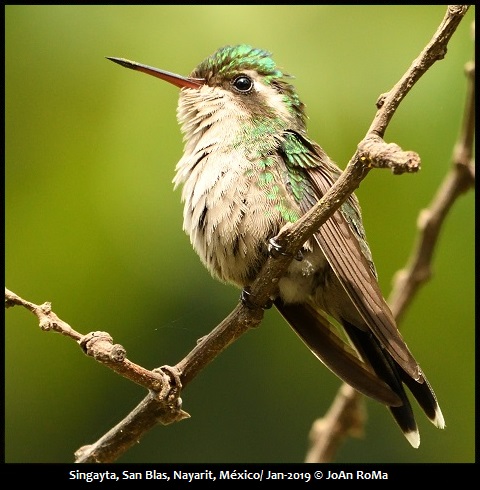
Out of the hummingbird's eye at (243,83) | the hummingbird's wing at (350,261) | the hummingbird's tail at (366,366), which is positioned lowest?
the hummingbird's tail at (366,366)

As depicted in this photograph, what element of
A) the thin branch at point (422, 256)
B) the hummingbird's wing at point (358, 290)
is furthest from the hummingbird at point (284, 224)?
the thin branch at point (422, 256)

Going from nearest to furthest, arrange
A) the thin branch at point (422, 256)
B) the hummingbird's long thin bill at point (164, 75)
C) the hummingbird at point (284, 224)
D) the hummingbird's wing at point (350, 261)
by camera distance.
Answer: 1. the thin branch at point (422, 256)
2. the hummingbird's wing at point (350, 261)
3. the hummingbird at point (284, 224)
4. the hummingbird's long thin bill at point (164, 75)

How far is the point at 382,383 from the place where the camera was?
11.1 feet

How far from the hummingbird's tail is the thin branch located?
177mm

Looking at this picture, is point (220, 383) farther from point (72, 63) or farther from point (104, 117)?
point (72, 63)

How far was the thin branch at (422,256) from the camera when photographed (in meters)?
3.05

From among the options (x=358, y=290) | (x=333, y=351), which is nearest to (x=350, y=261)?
(x=358, y=290)

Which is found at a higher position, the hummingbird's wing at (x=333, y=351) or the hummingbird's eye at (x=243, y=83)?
the hummingbird's eye at (x=243, y=83)

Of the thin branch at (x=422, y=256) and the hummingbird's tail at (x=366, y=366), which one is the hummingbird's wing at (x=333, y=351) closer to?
the hummingbird's tail at (x=366, y=366)

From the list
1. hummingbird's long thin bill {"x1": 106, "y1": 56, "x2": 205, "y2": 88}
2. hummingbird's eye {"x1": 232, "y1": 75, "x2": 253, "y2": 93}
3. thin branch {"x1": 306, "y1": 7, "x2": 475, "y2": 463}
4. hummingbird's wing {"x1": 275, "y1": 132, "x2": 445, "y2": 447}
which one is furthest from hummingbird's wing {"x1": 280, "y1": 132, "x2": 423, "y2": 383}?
hummingbird's long thin bill {"x1": 106, "y1": 56, "x2": 205, "y2": 88}

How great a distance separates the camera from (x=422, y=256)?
10.6 feet

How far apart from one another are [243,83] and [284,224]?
A: 98 cm

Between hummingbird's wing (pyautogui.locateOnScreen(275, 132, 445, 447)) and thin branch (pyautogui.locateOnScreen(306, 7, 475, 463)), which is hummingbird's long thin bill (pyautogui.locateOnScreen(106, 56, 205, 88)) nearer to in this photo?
hummingbird's wing (pyautogui.locateOnScreen(275, 132, 445, 447))

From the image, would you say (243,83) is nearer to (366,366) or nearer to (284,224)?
(284,224)
